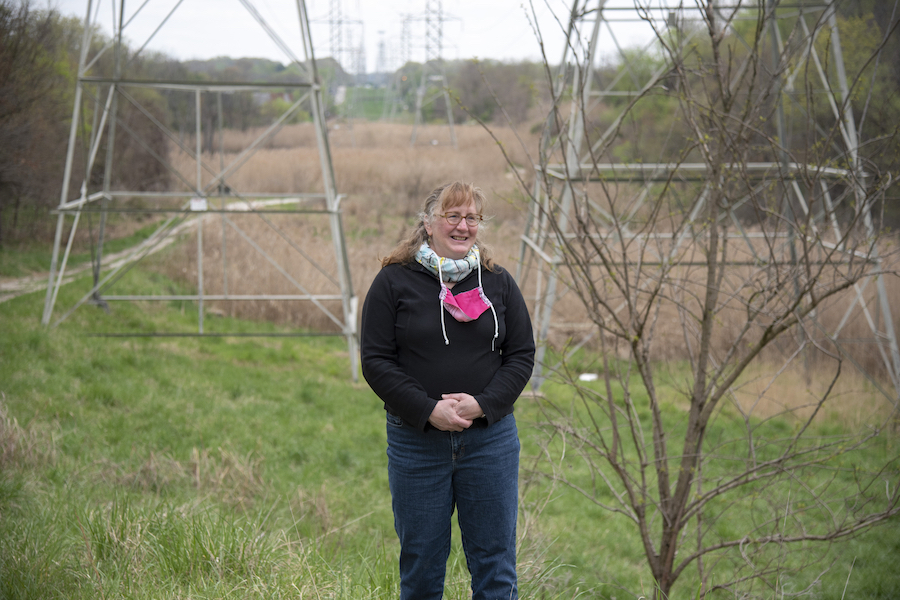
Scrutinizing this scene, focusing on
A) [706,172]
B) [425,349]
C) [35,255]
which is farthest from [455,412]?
[35,255]

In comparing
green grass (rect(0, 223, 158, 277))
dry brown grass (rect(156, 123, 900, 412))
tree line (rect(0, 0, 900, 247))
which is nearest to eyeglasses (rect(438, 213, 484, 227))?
dry brown grass (rect(156, 123, 900, 412))

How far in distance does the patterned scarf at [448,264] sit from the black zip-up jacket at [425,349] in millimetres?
49

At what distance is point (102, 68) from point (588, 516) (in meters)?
18.3

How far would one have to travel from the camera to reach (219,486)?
4887 millimetres

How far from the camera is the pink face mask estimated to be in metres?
2.40

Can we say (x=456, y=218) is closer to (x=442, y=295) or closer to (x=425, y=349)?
(x=442, y=295)

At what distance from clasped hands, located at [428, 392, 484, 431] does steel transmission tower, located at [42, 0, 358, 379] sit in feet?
16.2

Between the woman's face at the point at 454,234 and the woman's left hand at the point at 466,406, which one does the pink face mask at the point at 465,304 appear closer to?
the woman's face at the point at 454,234

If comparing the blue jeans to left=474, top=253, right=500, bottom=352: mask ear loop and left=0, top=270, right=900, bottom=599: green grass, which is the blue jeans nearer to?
left=474, top=253, right=500, bottom=352: mask ear loop

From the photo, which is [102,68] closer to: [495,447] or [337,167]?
[337,167]

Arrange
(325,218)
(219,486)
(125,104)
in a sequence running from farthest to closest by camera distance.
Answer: (125,104) < (325,218) < (219,486)

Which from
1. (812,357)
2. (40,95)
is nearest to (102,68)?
(40,95)

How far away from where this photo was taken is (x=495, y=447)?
246 cm

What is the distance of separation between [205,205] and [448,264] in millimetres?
6378
